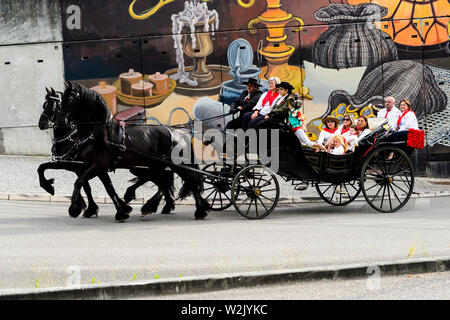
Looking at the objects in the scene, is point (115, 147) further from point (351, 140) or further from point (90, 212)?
point (351, 140)

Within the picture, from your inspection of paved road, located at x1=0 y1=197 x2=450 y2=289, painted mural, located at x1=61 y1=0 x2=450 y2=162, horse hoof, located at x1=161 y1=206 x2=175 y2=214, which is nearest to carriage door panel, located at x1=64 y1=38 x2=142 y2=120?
painted mural, located at x1=61 y1=0 x2=450 y2=162

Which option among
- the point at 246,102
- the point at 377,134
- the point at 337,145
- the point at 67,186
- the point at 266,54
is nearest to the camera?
the point at 246,102

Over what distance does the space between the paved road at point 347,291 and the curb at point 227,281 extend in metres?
0.06

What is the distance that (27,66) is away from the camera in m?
18.5

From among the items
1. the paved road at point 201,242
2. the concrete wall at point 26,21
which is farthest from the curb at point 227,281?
the concrete wall at point 26,21

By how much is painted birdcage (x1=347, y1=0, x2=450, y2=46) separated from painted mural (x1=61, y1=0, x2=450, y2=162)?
0.02m

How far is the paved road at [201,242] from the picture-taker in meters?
7.14

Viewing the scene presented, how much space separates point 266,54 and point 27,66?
6242 mm

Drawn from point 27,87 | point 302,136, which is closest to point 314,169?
point 302,136

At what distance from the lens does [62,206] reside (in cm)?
1307

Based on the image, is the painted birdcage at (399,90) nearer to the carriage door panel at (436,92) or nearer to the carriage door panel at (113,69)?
the carriage door panel at (436,92)

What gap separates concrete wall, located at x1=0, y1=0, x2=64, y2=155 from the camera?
18366 millimetres

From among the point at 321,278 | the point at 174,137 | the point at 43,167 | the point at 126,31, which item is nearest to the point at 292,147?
the point at 174,137

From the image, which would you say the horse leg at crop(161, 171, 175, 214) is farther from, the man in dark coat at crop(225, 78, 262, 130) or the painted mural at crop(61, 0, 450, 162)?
the painted mural at crop(61, 0, 450, 162)
